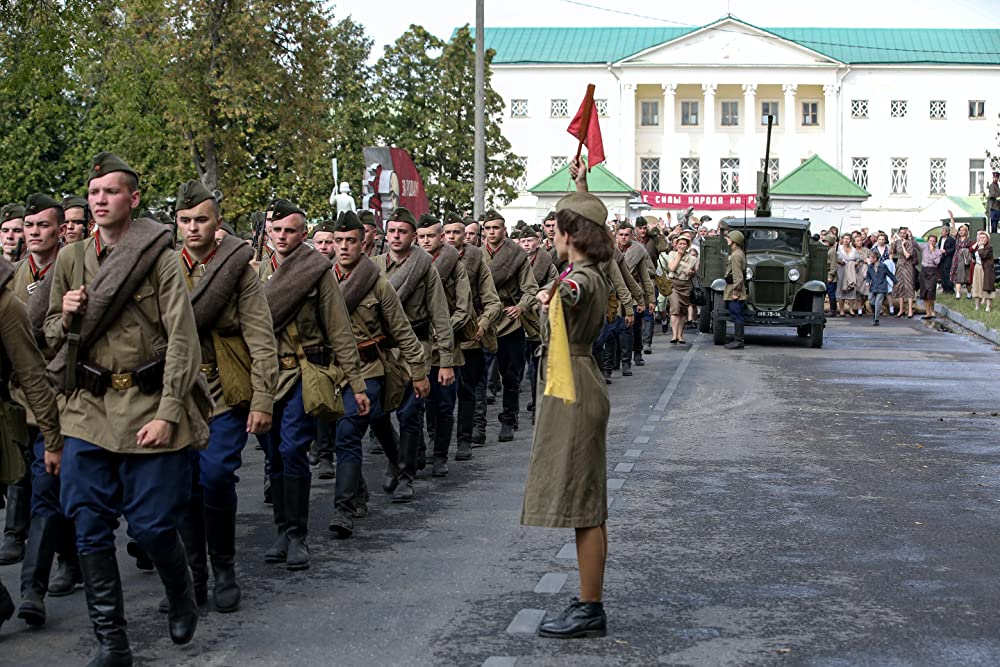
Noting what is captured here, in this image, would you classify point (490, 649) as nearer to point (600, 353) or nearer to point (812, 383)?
point (600, 353)

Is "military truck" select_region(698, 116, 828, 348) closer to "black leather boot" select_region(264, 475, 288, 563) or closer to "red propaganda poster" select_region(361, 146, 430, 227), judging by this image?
"red propaganda poster" select_region(361, 146, 430, 227)

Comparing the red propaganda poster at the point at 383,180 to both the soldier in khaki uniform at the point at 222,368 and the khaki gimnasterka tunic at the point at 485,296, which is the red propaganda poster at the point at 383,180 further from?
the soldier in khaki uniform at the point at 222,368

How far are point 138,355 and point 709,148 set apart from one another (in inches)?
3528

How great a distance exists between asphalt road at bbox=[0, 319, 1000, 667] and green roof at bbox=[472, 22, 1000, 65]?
8254 centimetres

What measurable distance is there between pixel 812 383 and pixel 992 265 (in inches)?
622

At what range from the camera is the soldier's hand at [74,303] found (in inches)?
236

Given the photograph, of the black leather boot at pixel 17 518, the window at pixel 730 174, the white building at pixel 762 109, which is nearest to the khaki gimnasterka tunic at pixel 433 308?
the black leather boot at pixel 17 518

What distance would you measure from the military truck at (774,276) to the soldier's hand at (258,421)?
1849 centimetres

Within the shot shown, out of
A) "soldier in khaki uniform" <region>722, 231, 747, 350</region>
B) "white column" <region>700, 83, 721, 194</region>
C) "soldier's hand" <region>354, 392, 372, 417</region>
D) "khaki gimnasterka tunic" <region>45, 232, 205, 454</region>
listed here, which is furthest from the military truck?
"white column" <region>700, 83, 721, 194</region>

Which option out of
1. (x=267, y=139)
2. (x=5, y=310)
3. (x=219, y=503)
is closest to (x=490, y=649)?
(x=219, y=503)

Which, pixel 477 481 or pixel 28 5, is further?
pixel 28 5

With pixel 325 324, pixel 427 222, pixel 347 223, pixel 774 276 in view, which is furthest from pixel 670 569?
pixel 774 276

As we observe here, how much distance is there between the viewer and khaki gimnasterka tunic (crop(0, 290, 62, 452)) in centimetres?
621

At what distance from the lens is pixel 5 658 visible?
6.22m
